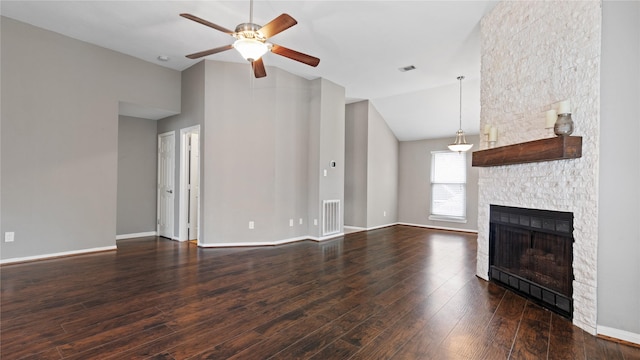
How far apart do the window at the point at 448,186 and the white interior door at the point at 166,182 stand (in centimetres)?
630

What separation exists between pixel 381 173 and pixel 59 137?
21.3ft

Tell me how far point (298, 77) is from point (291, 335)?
485 cm

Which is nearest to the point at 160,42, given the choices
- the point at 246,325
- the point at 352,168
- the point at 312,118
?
the point at 312,118

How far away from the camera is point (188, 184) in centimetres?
578

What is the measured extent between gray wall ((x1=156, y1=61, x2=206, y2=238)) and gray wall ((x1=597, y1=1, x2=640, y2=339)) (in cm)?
505

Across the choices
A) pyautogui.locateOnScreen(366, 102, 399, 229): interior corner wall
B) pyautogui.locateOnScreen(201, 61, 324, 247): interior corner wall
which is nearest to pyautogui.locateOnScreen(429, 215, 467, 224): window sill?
pyautogui.locateOnScreen(366, 102, 399, 229): interior corner wall

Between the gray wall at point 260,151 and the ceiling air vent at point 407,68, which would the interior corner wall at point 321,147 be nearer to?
the gray wall at point 260,151

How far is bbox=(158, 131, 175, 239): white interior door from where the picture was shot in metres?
5.96

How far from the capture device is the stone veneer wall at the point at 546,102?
244 centimetres

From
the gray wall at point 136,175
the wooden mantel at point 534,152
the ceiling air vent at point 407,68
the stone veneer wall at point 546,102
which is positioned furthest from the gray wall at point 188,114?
the stone veneer wall at point 546,102

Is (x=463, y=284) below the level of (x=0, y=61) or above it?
below

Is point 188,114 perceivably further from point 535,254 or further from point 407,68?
point 535,254

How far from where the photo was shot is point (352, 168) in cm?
762

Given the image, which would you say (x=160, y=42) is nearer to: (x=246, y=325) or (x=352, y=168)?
(x=246, y=325)
